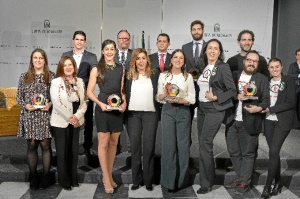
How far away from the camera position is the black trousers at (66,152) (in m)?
3.73

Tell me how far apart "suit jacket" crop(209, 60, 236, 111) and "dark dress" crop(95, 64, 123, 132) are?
0.94 metres

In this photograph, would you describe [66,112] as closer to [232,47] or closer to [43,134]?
[43,134]

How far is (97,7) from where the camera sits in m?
6.99

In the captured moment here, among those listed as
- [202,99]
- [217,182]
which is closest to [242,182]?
[217,182]

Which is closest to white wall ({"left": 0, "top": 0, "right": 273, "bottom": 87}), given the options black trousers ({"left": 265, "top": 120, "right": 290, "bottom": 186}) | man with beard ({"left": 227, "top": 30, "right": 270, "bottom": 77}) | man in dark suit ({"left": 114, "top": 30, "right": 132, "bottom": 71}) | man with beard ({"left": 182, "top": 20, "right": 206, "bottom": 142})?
man in dark suit ({"left": 114, "top": 30, "right": 132, "bottom": 71})

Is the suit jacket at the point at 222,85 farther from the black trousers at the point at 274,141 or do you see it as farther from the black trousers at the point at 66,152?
the black trousers at the point at 66,152

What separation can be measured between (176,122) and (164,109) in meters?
0.18

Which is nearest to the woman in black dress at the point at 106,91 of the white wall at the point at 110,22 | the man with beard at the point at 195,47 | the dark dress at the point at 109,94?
the dark dress at the point at 109,94

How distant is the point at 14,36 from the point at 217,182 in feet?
15.9

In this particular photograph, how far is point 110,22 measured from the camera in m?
7.01

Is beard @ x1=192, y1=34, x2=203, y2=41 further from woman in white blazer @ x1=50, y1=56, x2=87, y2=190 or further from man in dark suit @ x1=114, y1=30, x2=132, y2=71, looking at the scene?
woman in white blazer @ x1=50, y1=56, x2=87, y2=190

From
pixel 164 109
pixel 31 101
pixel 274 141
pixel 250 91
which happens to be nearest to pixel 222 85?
pixel 250 91

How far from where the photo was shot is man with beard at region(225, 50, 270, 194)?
142 inches

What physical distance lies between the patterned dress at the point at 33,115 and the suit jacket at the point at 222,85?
66.5 inches
